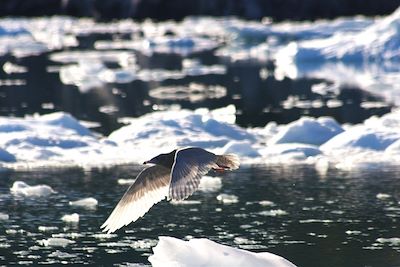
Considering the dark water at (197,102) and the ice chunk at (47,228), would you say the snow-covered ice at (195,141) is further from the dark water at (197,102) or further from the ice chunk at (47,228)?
the ice chunk at (47,228)

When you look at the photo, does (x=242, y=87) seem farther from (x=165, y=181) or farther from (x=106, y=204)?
(x=165, y=181)

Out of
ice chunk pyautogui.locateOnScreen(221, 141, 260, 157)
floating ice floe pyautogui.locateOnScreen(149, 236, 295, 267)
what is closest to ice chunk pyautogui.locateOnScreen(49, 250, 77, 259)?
floating ice floe pyautogui.locateOnScreen(149, 236, 295, 267)

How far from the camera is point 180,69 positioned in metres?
28.7

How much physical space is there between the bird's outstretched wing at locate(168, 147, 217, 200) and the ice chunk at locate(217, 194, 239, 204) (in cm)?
397

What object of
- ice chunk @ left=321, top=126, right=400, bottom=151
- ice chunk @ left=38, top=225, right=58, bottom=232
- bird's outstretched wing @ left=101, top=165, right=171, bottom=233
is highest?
ice chunk @ left=321, top=126, right=400, bottom=151

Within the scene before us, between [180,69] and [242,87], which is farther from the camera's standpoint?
[180,69]

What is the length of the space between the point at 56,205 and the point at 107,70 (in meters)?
16.5

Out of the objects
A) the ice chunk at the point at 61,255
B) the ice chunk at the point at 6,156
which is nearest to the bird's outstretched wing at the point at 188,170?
the ice chunk at the point at 61,255

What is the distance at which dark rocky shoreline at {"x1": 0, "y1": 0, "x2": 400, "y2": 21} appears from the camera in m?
50.5

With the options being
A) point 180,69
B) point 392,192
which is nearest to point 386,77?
point 180,69

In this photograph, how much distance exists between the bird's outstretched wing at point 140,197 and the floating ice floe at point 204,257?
609 millimetres

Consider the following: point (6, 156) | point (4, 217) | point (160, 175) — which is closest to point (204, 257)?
point (160, 175)

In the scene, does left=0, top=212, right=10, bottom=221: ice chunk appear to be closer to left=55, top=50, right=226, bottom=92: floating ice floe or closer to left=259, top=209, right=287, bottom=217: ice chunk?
left=259, top=209, right=287, bottom=217: ice chunk

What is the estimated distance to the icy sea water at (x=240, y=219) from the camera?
8938mm
